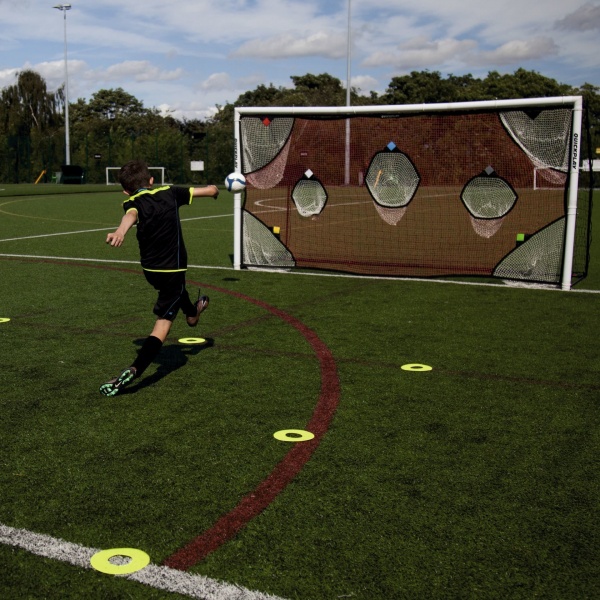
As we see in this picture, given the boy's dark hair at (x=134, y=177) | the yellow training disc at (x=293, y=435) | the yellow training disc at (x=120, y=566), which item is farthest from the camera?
the boy's dark hair at (x=134, y=177)

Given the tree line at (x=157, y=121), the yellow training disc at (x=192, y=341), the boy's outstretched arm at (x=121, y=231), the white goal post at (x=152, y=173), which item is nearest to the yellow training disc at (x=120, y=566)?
the boy's outstretched arm at (x=121, y=231)

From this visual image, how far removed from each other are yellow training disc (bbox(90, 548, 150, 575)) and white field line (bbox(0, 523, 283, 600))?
0.02m

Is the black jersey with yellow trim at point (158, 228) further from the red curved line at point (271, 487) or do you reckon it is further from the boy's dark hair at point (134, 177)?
the red curved line at point (271, 487)

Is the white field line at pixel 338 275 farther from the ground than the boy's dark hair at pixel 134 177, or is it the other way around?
the boy's dark hair at pixel 134 177

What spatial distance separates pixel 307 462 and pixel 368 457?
358 mm

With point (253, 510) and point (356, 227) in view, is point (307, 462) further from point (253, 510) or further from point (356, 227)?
point (356, 227)

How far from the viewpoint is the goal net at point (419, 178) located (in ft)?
34.5

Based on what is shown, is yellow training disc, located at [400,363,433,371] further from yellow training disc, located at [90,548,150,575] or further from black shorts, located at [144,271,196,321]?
yellow training disc, located at [90,548,150,575]

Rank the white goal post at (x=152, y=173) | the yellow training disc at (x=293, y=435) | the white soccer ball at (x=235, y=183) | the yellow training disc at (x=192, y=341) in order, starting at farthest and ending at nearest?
the white goal post at (x=152, y=173) → the white soccer ball at (x=235, y=183) → the yellow training disc at (x=192, y=341) → the yellow training disc at (x=293, y=435)

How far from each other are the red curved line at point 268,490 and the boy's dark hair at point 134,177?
2.05 meters

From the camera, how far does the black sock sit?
536 cm

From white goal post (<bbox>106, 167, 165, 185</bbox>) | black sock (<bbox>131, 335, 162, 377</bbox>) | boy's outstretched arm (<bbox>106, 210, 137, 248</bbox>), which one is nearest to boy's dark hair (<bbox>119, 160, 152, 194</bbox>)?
boy's outstretched arm (<bbox>106, 210, 137, 248</bbox>)

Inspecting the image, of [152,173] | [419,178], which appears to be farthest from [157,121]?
[419,178]

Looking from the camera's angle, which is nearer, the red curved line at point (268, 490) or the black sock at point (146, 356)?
the red curved line at point (268, 490)
